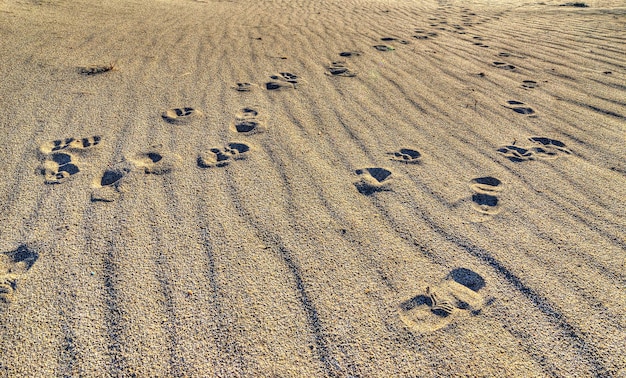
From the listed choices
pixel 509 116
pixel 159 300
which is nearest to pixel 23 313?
pixel 159 300

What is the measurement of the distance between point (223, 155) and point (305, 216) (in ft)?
2.50

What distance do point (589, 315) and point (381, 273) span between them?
2.53 ft

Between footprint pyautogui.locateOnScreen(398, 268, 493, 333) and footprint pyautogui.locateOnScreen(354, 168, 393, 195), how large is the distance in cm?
69

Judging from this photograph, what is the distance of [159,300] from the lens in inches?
63.4

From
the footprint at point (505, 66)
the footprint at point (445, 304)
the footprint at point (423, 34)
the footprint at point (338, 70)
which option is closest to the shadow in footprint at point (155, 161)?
the footprint at point (445, 304)

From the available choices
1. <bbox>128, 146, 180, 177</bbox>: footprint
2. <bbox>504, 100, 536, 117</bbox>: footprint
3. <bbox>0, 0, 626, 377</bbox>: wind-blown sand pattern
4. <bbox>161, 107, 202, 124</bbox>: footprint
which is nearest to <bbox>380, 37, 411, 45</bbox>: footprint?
<bbox>0, 0, 626, 377</bbox>: wind-blown sand pattern

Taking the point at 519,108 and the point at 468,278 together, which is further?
the point at 519,108

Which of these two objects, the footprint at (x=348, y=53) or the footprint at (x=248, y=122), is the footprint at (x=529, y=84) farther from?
the footprint at (x=248, y=122)

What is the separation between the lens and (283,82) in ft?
11.9

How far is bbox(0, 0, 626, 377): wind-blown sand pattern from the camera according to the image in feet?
4.82

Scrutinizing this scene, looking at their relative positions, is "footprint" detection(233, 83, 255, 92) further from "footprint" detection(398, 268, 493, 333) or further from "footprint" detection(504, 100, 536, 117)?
"footprint" detection(398, 268, 493, 333)

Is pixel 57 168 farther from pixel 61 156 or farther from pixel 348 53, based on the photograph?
pixel 348 53

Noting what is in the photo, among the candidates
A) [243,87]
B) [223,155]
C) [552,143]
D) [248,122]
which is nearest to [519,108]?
[552,143]

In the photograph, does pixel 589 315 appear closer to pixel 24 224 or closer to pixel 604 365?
pixel 604 365
